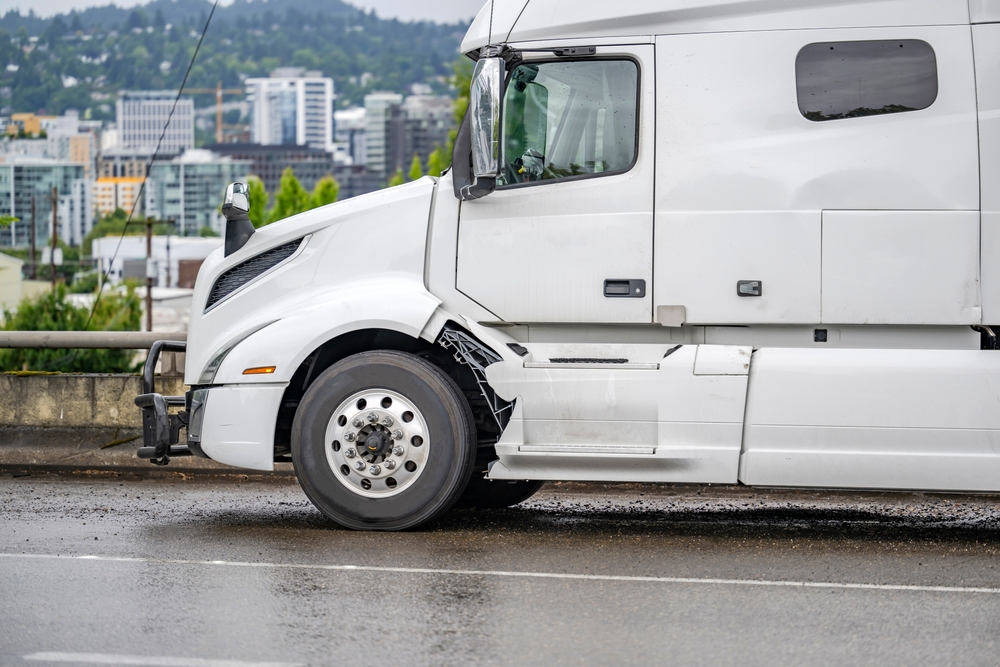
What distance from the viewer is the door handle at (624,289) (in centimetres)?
659

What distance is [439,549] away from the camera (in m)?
6.24

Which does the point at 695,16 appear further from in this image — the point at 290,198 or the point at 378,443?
the point at 290,198

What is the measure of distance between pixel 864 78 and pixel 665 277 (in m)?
1.46

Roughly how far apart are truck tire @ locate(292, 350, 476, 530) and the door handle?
0.98 meters

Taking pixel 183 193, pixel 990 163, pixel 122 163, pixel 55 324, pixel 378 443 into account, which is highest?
pixel 122 163

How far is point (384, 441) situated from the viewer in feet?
21.7

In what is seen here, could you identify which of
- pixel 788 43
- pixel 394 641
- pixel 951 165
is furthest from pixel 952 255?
pixel 394 641

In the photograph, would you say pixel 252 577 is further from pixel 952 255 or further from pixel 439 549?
pixel 952 255

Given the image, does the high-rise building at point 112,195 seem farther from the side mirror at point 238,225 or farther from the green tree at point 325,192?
the side mirror at point 238,225

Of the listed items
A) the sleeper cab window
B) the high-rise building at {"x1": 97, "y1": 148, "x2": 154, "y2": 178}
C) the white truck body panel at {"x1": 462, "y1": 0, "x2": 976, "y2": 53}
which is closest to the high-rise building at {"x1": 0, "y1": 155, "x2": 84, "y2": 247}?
the high-rise building at {"x1": 97, "y1": 148, "x2": 154, "y2": 178}

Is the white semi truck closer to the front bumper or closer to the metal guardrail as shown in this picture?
the front bumper

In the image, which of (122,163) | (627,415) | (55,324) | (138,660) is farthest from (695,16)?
(122,163)

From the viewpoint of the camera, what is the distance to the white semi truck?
20.8 feet

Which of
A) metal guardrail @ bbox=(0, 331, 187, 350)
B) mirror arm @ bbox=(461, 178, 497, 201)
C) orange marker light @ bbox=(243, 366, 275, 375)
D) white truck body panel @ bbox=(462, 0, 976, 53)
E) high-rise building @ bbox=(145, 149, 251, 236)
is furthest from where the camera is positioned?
high-rise building @ bbox=(145, 149, 251, 236)
